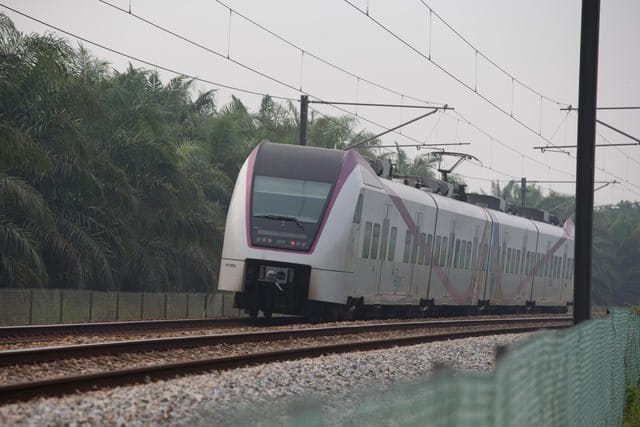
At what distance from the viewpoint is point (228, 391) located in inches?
398

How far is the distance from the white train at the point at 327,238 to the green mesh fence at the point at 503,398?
1071 cm

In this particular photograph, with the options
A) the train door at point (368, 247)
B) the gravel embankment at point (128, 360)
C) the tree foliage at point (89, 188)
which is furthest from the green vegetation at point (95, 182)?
the gravel embankment at point (128, 360)

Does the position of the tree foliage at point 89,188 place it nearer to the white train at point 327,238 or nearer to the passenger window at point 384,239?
the white train at point 327,238

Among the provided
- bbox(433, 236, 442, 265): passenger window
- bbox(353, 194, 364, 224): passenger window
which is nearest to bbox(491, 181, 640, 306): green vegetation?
bbox(433, 236, 442, 265): passenger window

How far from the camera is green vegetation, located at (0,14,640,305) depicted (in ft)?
86.1

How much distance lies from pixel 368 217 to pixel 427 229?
494 cm

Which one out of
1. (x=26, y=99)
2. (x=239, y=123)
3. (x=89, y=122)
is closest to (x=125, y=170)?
(x=89, y=122)

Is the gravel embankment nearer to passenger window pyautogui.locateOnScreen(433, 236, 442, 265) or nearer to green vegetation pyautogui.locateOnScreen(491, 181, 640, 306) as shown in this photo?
passenger window pyautogui.locateOnScreen(433, 236, 442, 265)

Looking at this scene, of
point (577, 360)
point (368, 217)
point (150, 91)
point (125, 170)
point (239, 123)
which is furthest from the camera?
point (239, 123)

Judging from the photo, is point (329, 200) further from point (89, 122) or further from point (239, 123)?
point (239, 123)

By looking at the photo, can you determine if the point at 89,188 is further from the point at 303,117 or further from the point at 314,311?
the point at 314,311

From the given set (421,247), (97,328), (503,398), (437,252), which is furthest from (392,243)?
(503,398)

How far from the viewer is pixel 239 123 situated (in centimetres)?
5331

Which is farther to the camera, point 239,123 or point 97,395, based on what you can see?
point 239,123
